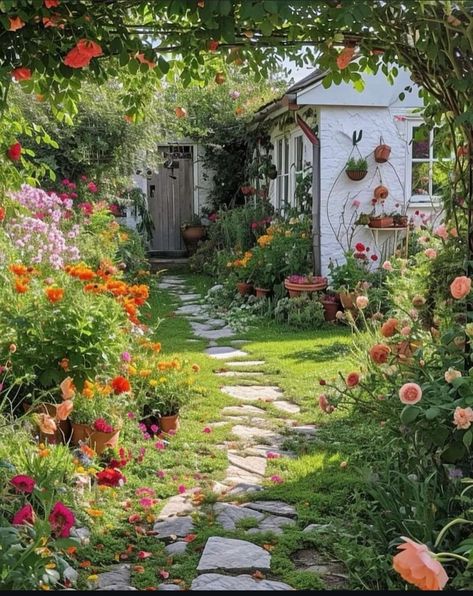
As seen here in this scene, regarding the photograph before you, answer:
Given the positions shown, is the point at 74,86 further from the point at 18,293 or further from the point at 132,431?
the point at 132,431

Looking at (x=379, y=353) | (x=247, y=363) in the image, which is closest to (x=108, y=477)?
(x=379, y=353)

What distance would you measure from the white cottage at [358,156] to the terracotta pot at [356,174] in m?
0.15

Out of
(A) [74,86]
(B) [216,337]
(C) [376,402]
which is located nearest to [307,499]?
(C) [376,402]

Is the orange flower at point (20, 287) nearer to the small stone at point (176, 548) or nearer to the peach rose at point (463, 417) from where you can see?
the small stone at point (176, 548)

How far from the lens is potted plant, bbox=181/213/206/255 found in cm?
1360

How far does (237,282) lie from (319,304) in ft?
5.88

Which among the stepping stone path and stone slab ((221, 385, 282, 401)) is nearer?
the stepping stone path

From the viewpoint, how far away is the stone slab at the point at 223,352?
21.5 ft

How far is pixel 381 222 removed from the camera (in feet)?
28.5

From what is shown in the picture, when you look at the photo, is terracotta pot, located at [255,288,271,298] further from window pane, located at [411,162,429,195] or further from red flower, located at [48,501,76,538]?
red flower, located at [48,501,76,538]

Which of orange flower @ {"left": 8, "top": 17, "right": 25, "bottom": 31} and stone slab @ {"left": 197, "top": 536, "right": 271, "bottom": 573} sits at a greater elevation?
orange flower @ {"left": 8, "top": 17, "right": 25, "bottom": 31}

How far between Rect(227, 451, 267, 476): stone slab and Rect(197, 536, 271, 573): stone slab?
2.90 feet

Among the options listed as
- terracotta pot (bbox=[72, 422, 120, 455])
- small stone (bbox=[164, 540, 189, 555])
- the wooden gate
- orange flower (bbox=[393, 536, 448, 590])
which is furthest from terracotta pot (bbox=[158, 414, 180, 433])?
the wooden gate

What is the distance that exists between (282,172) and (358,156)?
2.32m
